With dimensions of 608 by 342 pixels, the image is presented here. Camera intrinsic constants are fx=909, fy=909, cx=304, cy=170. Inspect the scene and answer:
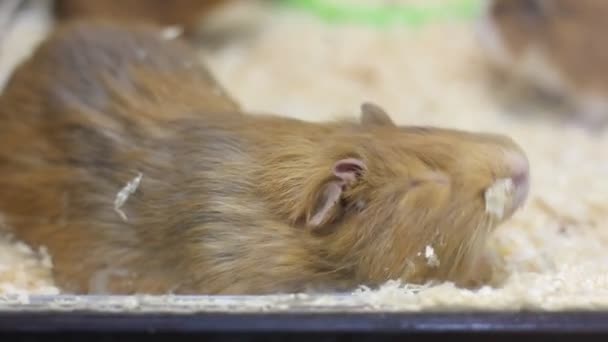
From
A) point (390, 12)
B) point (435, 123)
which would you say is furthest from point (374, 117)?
point (390, 12)

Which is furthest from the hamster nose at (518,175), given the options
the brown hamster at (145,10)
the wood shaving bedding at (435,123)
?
the brown hamster at (145,10)

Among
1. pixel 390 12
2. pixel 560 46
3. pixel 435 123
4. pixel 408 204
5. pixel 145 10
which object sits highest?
pixel 390 12

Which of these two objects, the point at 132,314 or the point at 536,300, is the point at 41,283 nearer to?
the point at 132,314

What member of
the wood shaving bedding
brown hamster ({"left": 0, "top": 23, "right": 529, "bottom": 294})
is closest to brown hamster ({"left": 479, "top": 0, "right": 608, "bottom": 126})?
the wood shaving bedding

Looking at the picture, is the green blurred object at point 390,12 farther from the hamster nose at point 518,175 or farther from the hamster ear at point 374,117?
the hamster nose at point 518,175

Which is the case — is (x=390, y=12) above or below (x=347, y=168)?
above

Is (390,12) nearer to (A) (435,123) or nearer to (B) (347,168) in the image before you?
(A) (435,123)

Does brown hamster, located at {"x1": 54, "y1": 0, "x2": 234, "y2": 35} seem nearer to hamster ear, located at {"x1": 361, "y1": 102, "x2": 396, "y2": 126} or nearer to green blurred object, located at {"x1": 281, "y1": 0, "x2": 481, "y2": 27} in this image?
green blurred object, located at {"x1": 281, "y1": 0, "x2": 481, "y2": 27}
